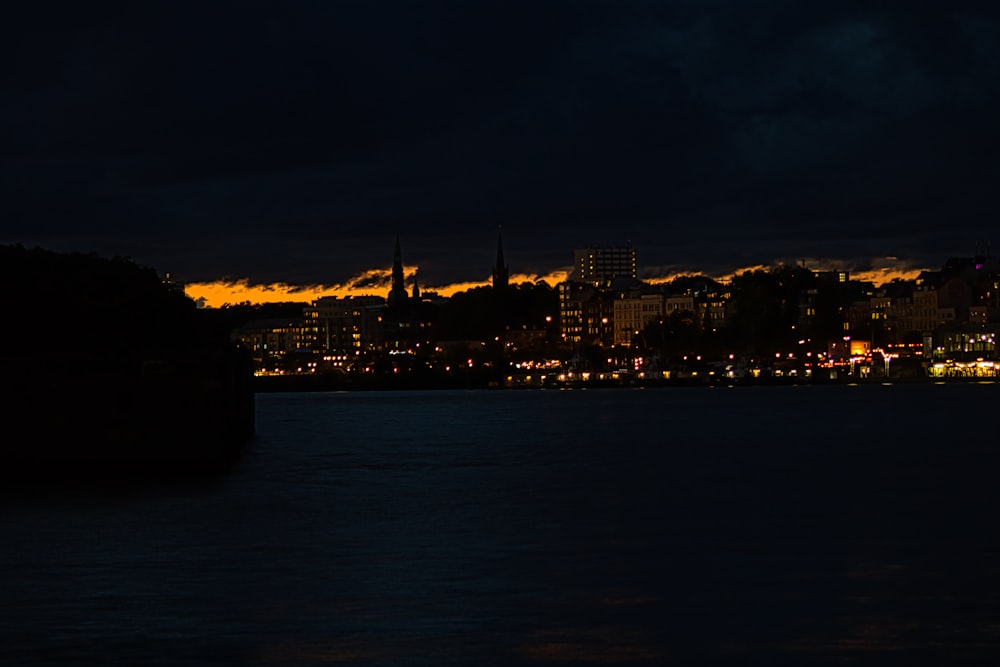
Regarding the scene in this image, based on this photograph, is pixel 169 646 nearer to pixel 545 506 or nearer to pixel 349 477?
pixel 545 506

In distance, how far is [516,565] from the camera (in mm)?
32688

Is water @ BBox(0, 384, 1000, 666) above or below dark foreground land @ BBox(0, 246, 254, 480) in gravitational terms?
below

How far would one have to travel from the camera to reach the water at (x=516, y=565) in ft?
76.3

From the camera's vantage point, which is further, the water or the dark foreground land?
the dark foreground land

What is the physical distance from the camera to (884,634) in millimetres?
23922

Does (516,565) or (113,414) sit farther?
(113,414)

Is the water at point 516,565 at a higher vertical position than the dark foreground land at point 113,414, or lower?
lower

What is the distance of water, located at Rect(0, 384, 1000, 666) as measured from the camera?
76.3 feet

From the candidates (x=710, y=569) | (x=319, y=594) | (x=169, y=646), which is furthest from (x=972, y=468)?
(x=169, y=646)

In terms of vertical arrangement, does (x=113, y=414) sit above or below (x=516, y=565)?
above

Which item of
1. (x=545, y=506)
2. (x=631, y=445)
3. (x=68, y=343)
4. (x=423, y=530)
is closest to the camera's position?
(x=423, y=530)

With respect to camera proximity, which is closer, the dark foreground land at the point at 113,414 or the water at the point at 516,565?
the water at the point at 516,565

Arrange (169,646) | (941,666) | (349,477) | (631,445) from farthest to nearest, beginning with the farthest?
(631,445) → (349,477) → (169,646) → (941,666)

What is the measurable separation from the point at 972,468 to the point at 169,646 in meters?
44.6
